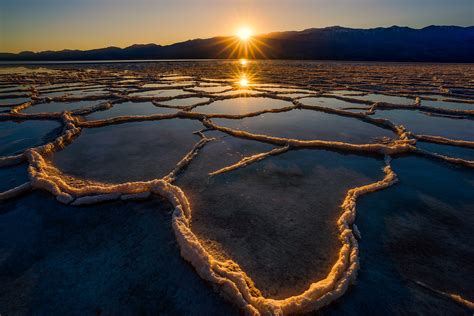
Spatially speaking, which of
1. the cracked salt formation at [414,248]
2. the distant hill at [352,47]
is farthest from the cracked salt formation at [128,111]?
the distant hill at [352,47]

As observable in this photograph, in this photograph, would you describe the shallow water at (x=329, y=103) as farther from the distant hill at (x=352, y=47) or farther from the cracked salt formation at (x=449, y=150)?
the distant hill at (x=352, y=47)

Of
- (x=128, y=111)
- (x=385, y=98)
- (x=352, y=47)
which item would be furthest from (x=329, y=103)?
(x=352, y=47)

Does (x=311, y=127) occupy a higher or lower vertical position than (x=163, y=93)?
lower

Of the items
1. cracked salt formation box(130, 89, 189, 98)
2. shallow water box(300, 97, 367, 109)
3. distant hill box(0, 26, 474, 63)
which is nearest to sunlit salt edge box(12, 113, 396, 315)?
shallow water box(300, 97, 367, 109)

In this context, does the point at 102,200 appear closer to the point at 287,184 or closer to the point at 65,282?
the point at 65,282

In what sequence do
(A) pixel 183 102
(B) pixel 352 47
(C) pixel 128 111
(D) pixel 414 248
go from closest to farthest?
(D) pixel 414 248 → (C) pixel 128 111 → (A) pixel 183 102 → (B) pixel 352 47

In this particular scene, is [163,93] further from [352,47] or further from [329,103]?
[352,47]

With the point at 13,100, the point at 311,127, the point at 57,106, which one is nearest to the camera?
the point at 311,127
